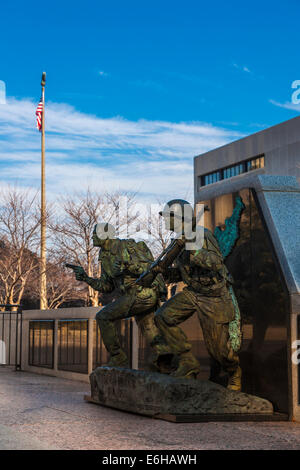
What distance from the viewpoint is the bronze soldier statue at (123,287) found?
30.4 ft

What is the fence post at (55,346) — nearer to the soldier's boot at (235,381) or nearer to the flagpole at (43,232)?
the soldier's boot at (235,381)

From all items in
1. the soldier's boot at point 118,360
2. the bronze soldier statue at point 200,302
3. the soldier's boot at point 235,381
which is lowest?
the soldier's boot at point 235,381

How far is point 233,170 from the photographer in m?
64.8

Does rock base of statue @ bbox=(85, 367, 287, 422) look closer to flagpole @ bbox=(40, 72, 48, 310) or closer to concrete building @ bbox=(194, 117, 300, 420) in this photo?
concrete building @ bbox=(194, 117, 300, 420)

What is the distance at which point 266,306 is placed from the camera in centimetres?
820

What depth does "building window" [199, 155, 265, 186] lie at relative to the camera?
60.2m

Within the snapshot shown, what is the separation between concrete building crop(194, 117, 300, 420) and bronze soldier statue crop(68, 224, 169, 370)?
112 cm

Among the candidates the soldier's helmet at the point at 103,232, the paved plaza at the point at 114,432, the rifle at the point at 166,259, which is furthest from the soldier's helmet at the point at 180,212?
the paved plaza at the point at 114,432

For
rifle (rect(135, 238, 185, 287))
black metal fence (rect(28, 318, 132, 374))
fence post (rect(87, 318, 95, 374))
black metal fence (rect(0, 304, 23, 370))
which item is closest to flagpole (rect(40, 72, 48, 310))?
black metal fence (rect(0, 304, 23, 370))

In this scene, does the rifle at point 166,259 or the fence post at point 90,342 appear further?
the fence post at point 90,342

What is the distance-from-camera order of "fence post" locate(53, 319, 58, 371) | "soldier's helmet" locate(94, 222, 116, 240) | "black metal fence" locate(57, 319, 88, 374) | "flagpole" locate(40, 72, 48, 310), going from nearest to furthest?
"soldier's helmet" locate(94, 222, 116, 240), "black metal fence" locate(57, 319, 88, 374), "fence post" locate(53, 319, 58, 371), "flagpole" locate(40, 72, 48, 310)

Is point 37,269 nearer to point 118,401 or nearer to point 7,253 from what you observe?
point 7,253
